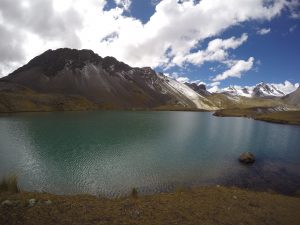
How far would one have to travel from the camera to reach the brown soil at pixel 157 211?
14.4 metres

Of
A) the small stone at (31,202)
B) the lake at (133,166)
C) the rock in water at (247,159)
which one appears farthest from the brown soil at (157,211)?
the rock in water at (247,159)

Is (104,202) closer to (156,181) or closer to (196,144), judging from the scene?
(156,181)

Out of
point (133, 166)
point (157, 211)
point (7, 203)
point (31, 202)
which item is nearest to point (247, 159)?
point (133, 166)

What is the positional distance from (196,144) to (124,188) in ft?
112

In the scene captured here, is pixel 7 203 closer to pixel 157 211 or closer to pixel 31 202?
pixel 31 202

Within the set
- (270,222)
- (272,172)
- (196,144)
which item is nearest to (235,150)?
(196,144)

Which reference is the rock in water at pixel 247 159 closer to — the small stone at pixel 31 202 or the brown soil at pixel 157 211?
the brown soil at pixel 157 211

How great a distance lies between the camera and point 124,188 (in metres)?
27.8

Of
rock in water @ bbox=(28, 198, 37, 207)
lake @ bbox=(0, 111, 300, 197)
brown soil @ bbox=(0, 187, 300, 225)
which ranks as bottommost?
lake @ bbox=(0, 111, 300, 197)

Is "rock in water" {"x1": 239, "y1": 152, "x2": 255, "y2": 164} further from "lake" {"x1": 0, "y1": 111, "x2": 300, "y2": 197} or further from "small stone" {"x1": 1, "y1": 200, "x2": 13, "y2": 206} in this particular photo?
"small stone" {"x1": 1, "y1": 200, "x2": 13, "y2": 206}

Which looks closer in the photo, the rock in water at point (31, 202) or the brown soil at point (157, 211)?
the brown soil at point (157, 211)

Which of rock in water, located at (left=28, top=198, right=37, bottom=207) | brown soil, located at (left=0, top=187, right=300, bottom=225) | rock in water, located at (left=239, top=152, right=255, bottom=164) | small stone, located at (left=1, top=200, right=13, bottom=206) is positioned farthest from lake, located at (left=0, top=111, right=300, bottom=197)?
small stone, located at (left=1, top=200, right=13, bottom=206)

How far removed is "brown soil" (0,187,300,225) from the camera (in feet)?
47.3

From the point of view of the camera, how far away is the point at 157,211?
1659cm
